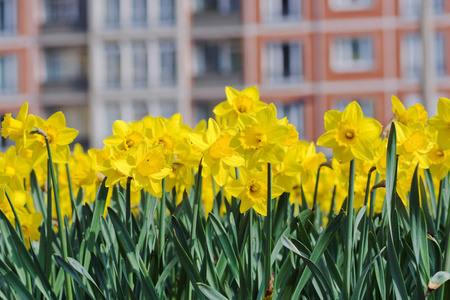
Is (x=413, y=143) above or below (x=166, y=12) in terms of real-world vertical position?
below

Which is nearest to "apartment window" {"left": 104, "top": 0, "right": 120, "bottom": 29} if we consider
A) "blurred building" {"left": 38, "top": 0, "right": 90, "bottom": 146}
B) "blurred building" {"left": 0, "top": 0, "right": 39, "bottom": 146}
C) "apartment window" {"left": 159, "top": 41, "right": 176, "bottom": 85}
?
"blurred building" {"left": 38, "top": 0, "right": 90, "bottom": 146}

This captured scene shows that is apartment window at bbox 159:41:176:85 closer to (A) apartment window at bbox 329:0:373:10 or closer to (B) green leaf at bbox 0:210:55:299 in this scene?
(A) apartment window at bbox 329:0:373:10

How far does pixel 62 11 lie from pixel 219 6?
420 centimetres

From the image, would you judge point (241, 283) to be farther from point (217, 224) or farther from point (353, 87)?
point (353, 87)

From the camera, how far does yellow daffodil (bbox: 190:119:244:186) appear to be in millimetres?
1041

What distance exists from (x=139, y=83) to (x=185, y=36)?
5.59ft

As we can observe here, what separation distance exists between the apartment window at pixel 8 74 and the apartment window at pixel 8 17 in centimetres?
69

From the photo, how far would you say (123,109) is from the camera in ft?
54.2

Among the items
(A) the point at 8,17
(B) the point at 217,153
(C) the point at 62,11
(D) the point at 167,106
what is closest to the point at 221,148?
(B) the point at 217,153

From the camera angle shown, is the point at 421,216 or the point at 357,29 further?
the point at 357,29

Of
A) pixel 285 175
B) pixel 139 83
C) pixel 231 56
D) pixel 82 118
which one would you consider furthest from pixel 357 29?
pixel 285 175

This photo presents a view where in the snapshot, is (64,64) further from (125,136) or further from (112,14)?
(125,136)

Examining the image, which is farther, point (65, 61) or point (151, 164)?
point (65, 61)

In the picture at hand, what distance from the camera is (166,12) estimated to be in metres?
16.4
